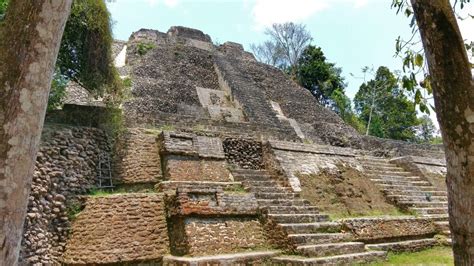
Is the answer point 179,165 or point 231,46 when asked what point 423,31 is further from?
point 231,46

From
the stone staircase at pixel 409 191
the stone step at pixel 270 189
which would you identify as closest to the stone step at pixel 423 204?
the stone staircase at pixel 409 191

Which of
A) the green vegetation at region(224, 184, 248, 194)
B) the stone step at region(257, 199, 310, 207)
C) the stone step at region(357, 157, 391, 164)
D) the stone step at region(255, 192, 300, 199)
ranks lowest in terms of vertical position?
the stone step at region(257, 199, 310, 207)

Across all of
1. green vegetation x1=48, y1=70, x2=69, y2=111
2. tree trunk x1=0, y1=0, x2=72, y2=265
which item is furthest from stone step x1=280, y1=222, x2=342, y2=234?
tree trunk x1=0, y1=0, x2=72, y2=265

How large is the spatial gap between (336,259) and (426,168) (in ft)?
24.9

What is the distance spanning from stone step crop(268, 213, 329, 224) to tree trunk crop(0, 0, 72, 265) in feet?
16.7

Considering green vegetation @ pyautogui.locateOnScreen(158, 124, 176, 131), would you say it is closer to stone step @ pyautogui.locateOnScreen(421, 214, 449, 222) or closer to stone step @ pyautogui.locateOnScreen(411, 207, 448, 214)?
stone step @ pyautogui.locateOnScreen(411, 207, 448, 214)

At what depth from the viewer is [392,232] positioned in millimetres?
7742

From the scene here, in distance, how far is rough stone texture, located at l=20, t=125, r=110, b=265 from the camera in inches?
221

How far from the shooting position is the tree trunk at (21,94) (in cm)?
193

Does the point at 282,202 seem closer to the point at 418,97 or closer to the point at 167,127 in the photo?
the point at 167,127

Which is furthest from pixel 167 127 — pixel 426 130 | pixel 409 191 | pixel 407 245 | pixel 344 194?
pixel 426 130

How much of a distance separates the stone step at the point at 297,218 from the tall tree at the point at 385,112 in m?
15.9

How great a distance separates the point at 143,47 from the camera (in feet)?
50.3

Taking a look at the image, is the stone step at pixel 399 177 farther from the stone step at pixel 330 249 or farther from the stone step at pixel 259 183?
the stone step at pixel 330 249
